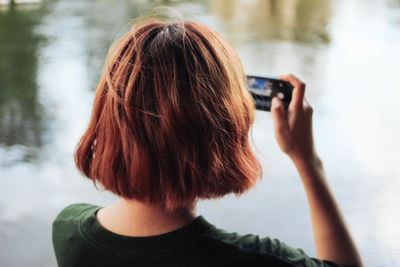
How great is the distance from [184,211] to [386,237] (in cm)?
106

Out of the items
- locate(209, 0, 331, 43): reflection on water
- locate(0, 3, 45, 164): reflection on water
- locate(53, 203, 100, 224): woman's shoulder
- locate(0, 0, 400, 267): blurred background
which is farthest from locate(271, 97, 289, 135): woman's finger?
locate(209, 0, 331, 43): reflection on water

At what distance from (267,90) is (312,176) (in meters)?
0.16

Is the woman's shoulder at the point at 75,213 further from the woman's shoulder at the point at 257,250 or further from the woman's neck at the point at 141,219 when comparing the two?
the woman's shoulder at the point at 257,250

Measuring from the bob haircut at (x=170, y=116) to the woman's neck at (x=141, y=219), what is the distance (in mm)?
12

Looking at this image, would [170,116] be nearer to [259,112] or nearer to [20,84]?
[259,112]

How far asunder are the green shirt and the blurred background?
0.38m

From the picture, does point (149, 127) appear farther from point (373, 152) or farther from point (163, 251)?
point (373, 152)

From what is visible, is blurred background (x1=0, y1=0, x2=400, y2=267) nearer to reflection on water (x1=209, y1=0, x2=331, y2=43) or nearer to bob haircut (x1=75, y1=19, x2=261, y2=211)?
reflection on water (x1=209, y1=0, x2=331, y2=43)

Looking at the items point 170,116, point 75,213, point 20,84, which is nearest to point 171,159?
point 170,116

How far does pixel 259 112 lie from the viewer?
2148 mm

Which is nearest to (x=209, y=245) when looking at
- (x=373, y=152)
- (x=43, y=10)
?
(x=373, y=152)

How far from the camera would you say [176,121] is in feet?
1.80

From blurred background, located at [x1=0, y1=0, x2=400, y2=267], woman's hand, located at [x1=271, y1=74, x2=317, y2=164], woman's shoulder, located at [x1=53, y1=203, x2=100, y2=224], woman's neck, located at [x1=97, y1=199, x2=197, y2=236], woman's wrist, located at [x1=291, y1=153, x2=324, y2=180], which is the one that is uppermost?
woman's hand, located at [x1=271, y1=74, x2=317, y2=164]

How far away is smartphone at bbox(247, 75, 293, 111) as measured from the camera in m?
0.73
